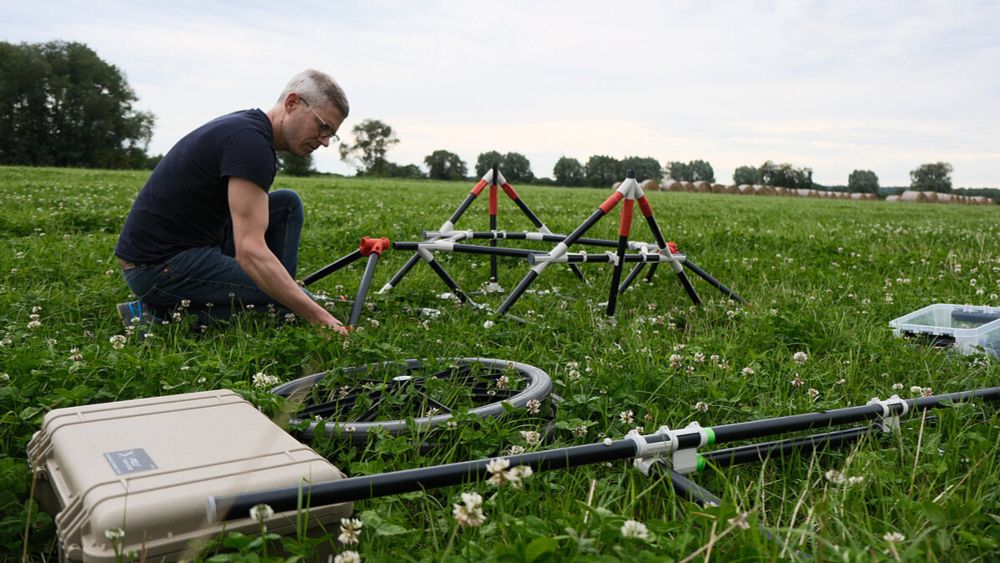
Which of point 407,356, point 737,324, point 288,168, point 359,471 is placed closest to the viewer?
point 359,471

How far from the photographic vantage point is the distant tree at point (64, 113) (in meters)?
65.3

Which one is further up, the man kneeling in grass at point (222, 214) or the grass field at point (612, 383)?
the man kneeling in grass at point (222, 214)

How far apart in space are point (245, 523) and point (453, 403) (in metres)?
1.39

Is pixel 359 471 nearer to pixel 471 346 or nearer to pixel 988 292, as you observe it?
pixel 471 346

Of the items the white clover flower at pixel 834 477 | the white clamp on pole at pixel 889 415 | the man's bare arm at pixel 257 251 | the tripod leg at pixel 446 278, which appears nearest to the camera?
the white clover flower at pixel 834 477

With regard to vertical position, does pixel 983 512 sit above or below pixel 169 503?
below

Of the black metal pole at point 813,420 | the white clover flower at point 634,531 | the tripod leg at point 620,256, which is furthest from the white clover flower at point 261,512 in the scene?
the tripod leg at point 620,256

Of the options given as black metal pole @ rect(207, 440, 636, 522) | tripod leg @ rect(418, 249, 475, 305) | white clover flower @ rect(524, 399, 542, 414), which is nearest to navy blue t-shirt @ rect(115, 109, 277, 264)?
tripod leg @ rect(418, 249, 475, 305)

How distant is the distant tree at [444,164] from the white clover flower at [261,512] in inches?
2605

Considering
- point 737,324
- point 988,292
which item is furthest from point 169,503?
point 988,292

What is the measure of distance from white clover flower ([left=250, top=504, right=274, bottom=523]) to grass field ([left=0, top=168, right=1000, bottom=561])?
0.09 meters

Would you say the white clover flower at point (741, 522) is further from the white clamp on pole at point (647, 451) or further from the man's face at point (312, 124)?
the man's face at point (312, 124)

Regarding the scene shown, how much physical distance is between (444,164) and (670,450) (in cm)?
6973

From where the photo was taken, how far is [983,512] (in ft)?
7.40
